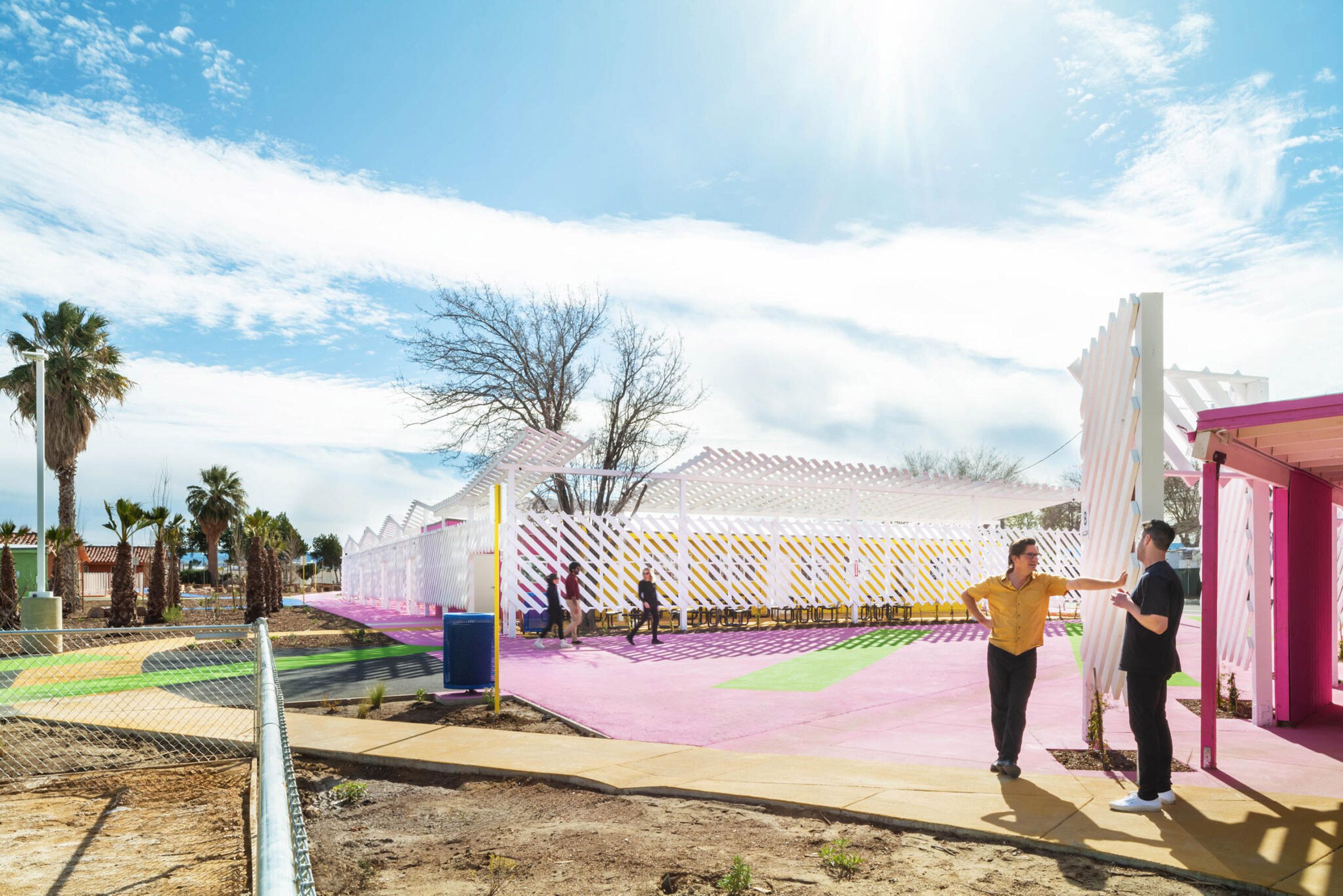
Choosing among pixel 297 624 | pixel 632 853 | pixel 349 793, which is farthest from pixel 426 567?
pixel 632 853

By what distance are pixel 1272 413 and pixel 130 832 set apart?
274 inches

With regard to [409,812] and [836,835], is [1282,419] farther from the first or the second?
[409,812]

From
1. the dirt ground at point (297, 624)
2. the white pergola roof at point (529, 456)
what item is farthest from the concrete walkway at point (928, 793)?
the white pergola roof at point (529, 456)

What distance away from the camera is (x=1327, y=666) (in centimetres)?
874

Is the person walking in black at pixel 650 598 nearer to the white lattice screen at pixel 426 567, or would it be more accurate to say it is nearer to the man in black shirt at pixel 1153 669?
the white lattice screen at pixel 426 567

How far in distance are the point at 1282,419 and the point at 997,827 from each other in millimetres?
3054

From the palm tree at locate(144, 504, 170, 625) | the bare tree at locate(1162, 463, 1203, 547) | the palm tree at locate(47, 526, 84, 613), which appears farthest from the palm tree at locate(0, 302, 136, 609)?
the bare tree at locate(1162, 463, 1203, 547)

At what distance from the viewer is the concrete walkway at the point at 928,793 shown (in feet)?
14.4

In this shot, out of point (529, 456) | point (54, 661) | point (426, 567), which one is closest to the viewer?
point (54, 661)

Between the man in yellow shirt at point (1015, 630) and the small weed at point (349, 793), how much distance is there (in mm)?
3837

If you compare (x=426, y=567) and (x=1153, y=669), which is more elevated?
(x=1153, y=669)

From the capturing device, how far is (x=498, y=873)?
14.1ft

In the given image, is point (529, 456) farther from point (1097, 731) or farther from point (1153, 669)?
point (1153, 669)

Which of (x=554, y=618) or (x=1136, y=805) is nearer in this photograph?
(x=1136, y=805)
